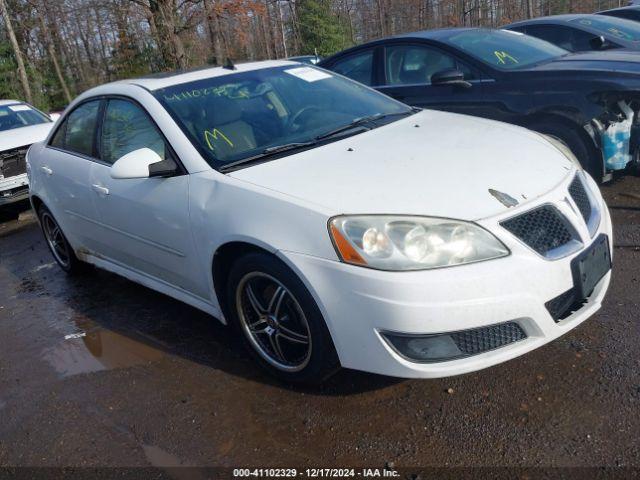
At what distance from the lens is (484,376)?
2.90 meters

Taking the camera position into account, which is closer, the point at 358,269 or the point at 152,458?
the point at 358,269

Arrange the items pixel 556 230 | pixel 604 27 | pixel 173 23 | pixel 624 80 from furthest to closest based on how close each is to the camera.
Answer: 1. pixel 173 23
2. pixel 604 27
3. pixel 624 80
4. pixel 556 230

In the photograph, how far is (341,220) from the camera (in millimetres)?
2512

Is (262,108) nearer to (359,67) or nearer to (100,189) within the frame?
(100,189)

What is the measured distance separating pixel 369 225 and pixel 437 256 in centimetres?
30

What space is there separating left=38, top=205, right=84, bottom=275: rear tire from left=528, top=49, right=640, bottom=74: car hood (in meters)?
4.22

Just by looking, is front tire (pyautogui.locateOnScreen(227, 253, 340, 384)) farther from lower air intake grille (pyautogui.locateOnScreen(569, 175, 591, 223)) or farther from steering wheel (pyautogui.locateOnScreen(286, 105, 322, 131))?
lower air intake grille (pyautogui.locateOnScreen(569, 175, 591, 223))

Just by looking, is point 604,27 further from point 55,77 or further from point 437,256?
point 55,77

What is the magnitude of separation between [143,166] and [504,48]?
3950 mm

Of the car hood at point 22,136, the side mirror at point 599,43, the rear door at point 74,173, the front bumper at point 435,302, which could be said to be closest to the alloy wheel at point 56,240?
the rear door at point 74,173

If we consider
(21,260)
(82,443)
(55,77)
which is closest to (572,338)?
(82,443)

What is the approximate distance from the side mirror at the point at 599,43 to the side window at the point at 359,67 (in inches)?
114

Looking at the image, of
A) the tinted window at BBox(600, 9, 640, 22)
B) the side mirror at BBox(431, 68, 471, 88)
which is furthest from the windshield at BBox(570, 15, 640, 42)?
the side mirror at BBox(431, 68, 471, 88)

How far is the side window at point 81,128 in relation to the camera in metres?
4.20
